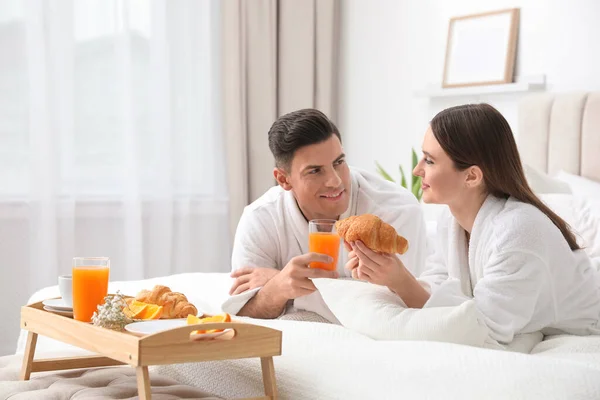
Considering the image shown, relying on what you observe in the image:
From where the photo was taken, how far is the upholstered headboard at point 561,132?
351 cm

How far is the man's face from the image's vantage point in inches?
104

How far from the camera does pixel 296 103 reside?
5.16m

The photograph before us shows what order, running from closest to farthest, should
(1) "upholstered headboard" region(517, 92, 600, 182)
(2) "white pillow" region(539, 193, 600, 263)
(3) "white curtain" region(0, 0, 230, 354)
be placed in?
1. (2) "white pillow" region(539, 193, 600, 263)
2. (1) "upholstered headboard" region(517, 92, 600, 182)
3. (3) "white curtain" region(0, 0, 230, 354)

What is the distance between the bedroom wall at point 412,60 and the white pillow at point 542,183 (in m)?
0.53

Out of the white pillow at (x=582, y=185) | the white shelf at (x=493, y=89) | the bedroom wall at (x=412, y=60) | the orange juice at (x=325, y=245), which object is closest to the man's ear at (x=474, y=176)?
the orange juice at (x=325, y=245)

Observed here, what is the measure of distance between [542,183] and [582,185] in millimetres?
169

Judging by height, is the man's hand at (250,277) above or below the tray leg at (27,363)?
above

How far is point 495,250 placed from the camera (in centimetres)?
201

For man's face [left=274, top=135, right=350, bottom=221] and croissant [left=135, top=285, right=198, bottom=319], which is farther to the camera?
man's face [left=274, top=135, right=350, bottom=221]

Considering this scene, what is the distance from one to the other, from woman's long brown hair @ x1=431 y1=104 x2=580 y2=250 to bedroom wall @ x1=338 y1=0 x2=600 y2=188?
1.73m

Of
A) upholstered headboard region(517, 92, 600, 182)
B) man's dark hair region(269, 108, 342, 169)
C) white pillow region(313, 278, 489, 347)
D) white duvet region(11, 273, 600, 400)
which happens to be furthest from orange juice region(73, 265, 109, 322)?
upholstered headboard region(517, 92, 600, 182)

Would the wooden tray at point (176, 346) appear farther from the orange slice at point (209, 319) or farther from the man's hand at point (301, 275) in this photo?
the man's hand at point (301, 275)

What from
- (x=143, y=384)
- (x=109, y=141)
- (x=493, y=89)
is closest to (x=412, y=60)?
(x=493, y=89)

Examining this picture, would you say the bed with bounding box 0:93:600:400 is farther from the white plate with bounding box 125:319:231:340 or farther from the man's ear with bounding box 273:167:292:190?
the man's ear with bounding box 273:167:292:190
